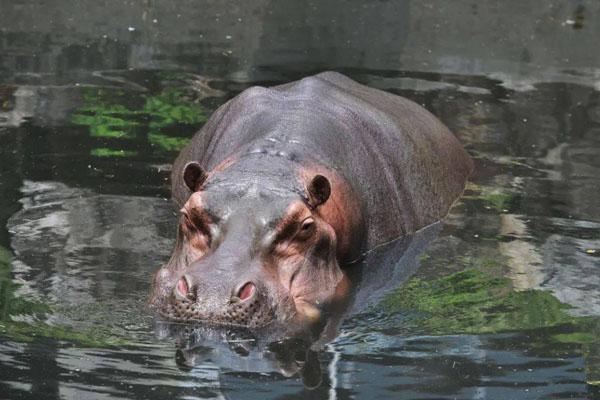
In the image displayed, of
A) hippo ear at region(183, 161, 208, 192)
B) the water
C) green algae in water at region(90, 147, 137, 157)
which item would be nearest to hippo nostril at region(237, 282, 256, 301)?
the water

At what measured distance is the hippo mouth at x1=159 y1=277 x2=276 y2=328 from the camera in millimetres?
6559

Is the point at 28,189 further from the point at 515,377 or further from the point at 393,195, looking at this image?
the point at 515,377

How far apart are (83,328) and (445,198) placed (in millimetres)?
3483

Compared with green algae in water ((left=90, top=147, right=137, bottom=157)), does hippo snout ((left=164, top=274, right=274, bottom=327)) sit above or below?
above

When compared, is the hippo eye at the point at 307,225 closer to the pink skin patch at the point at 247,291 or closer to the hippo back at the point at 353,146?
the hippo back at the point at 353,146

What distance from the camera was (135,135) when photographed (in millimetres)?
10477

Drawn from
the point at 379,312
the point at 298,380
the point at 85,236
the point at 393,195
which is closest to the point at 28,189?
the point at 85,236

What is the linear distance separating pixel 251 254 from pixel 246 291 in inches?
13.8

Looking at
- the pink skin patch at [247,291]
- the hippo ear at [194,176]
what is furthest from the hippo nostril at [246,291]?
the hippo ear at [194,176]

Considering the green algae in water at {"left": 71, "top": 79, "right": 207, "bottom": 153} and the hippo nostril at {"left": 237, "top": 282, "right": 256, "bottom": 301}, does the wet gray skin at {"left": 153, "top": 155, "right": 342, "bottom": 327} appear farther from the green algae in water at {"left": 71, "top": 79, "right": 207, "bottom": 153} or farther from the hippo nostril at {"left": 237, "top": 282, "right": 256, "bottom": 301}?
the green algae in water at {"left": 71, "top": 79, "right": 207, "bottom": 153}

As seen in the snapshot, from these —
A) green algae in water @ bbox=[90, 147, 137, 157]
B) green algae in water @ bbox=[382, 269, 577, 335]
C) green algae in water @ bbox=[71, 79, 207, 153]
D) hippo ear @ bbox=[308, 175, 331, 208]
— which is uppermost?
hippo ear @ bbox=[308, 175, 331, 208]

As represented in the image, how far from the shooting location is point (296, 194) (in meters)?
7.42

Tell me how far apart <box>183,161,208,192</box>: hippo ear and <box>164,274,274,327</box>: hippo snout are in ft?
3.35

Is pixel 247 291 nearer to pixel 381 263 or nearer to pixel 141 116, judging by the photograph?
pixel 381 263
